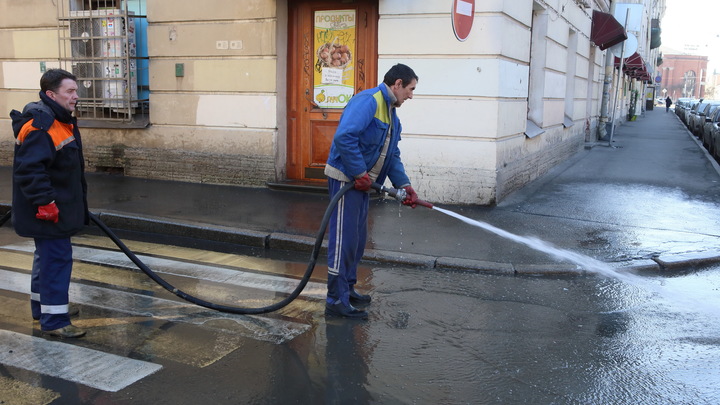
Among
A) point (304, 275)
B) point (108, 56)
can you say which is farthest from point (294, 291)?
point (108, 56)

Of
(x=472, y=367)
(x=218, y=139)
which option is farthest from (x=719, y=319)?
(x=218, y=139)

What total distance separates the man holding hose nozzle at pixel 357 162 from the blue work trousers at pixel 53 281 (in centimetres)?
192

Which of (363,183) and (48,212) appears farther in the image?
(363,183)

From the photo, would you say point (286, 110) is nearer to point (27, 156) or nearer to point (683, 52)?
point (27, 156)

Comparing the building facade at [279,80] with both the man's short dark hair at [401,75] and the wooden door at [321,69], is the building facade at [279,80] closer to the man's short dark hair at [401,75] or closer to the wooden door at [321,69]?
the wooden door at [321,69]

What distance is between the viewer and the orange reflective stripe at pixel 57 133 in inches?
168

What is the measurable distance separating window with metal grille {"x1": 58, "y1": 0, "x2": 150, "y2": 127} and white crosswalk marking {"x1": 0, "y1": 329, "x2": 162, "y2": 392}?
24.4 feet

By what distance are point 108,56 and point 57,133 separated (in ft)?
25.4

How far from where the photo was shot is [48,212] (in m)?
4.24

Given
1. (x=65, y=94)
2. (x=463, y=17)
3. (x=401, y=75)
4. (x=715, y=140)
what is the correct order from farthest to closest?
1. (x=715, y=140)
2. (x=463, y=17)
3. (x=401, y=75)
4. (x=65, y=94)

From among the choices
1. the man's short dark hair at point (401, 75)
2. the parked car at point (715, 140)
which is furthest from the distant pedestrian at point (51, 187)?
the parked car at point (715, 140)

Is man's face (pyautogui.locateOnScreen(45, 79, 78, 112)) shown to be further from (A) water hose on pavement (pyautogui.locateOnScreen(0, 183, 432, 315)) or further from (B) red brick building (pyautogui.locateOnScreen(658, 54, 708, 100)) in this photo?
(B) red brick building (pyautogui.locateOnScreen(658, 54, 708, 100))

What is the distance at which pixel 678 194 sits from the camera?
435 inches

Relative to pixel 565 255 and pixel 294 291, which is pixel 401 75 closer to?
pixel 294 291
